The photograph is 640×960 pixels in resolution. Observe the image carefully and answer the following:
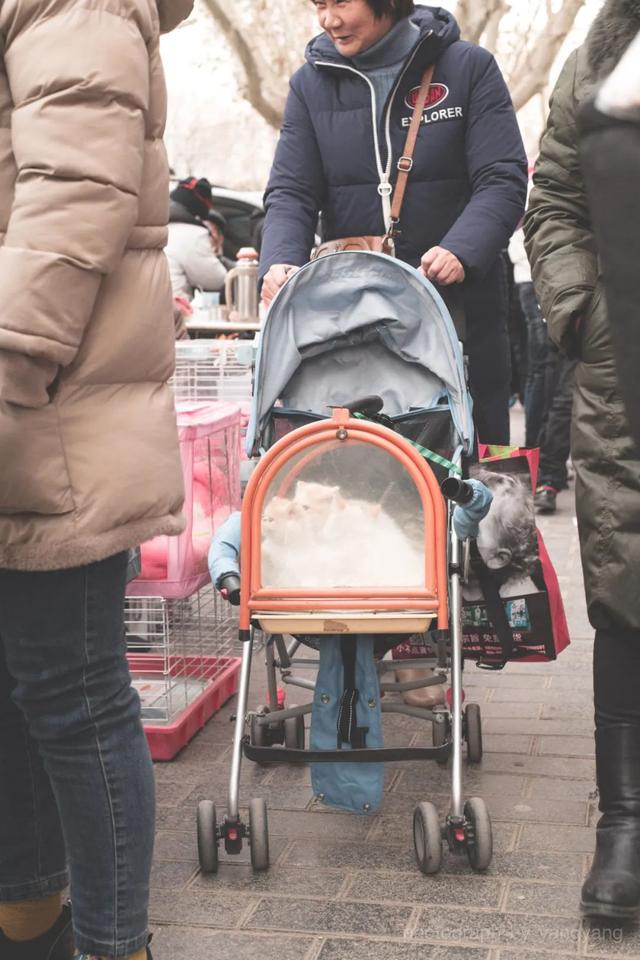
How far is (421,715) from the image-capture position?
12.9 feet

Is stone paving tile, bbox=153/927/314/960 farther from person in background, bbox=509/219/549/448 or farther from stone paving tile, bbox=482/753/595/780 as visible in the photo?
person in background, bbox=509/219/549/448

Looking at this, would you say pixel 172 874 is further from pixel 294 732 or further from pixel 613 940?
pixel 613 940

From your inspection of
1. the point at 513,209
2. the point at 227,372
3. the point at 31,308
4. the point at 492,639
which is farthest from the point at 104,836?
the point at 227,372

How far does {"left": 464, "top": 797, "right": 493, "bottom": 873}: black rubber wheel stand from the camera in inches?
138

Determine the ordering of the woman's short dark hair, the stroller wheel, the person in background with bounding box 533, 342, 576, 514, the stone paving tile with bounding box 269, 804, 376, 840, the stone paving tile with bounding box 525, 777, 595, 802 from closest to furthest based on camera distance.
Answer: the stroller wheel
the stone paving tile with bounding box 269, 804, 376, 840
the stone paving tile with bounding box 525, 777, 595, 802
the woman's short dark hair
the person in background with bounding box 533, 342, 576, 514

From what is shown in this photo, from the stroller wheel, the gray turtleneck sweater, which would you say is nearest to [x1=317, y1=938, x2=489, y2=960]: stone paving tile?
the stroller wheel

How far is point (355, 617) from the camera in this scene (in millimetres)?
3574

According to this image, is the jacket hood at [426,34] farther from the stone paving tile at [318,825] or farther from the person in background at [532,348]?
the person in background at [532,348]

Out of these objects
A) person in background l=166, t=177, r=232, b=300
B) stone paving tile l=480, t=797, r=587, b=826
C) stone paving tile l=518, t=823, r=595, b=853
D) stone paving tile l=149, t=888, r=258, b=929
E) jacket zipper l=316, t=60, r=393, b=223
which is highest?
person in background l=166, t=177, r=232, b=300

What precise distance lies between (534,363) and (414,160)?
5.37 metres

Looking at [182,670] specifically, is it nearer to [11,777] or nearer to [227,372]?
[227,372]

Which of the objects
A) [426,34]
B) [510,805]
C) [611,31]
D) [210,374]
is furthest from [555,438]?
[611,31]

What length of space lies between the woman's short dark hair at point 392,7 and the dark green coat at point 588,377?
1.22m

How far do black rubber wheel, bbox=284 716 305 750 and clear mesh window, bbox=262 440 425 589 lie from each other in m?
0.87
